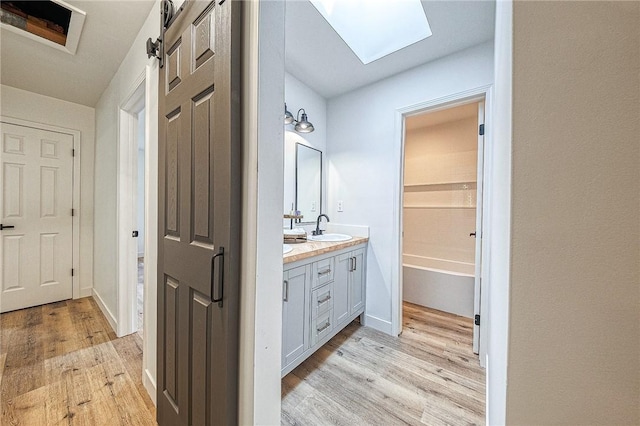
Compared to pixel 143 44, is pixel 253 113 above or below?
below

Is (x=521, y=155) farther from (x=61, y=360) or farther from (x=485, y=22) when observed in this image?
(x=61, y=360)

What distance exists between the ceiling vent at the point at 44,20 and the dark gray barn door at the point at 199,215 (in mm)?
1039

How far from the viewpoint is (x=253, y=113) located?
0.78m

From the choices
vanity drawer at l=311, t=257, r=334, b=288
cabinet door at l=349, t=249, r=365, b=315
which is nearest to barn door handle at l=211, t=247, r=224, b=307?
vanity drawer at l=311, t=257, r=334, b=288

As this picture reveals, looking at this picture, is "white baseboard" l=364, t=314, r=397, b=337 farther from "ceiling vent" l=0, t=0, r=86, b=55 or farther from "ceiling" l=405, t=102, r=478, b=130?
"ceiling vent" l=0, t=0, r=86, b=55

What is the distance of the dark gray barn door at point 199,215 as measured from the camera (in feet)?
2.62

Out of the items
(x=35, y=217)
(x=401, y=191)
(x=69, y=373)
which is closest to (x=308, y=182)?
(x=401, y=191)

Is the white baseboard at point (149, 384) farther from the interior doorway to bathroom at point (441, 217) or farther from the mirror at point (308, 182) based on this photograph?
the interior doorway to bathroom at point (441, 217)

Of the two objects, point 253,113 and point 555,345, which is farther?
point 253,113

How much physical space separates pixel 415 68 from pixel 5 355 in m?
4.05

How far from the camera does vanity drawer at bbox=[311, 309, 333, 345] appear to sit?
5.65ft

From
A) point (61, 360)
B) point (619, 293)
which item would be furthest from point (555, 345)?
point (61, 360)

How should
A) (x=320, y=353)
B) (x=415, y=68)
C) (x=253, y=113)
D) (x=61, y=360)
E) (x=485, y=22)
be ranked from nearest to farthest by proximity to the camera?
(x=253, y=113), (x=485, y=22), (x=61, y=360), (x=320, y=353), (x=415, y=68)

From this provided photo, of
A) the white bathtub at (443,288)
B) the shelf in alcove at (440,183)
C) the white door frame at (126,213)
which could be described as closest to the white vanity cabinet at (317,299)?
the white bathtub at (443,288)
